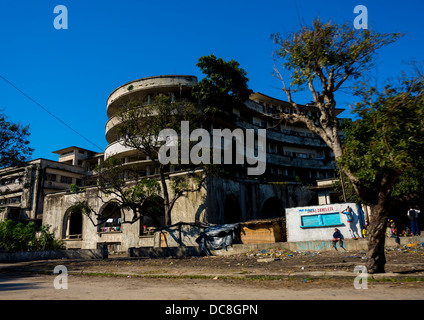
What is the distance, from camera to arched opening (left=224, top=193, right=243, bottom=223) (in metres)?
26.8

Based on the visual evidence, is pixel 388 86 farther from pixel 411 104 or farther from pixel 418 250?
pixel 418 250

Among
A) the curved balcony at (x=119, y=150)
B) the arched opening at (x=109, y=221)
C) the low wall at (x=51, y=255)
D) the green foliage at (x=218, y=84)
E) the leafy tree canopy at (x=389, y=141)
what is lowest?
the low wall at (x=51, y=255)

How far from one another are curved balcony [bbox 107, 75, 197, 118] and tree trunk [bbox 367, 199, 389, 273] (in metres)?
24.1

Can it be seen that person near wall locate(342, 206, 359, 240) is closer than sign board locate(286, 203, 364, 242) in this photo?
Yes

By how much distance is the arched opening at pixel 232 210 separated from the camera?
26781 millimetres

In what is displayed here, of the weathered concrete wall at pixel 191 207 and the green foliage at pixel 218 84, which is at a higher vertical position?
the green foliage at pixel 218 84

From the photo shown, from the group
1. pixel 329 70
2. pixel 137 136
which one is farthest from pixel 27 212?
pixel 329 70

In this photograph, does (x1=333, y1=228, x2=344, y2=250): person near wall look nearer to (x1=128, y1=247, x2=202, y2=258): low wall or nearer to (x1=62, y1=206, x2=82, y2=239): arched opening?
(x1=128, y1=247, x2=202, y2=258): low wall

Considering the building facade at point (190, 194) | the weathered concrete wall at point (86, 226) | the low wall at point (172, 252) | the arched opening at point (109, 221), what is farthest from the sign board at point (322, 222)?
the arched opening at point (109, 221)

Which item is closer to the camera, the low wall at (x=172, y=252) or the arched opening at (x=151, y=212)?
the low wall at (x=172, y=252)

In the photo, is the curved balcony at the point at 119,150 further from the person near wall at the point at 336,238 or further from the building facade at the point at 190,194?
the person near wall at the point at 336,238

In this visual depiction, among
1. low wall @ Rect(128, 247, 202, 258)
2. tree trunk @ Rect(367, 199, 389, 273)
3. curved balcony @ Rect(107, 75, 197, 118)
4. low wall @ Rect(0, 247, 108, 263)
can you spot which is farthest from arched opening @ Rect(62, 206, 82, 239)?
tree trunk @ Rect(367, 199, 389, 273)

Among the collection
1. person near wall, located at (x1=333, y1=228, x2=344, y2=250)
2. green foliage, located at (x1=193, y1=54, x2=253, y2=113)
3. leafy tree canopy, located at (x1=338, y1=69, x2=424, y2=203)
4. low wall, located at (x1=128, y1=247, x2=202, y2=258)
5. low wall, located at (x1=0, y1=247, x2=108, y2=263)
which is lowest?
low wall, located at (x1=0, y1=247, x2=108, y2=263)

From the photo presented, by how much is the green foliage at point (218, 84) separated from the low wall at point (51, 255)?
609 inches
